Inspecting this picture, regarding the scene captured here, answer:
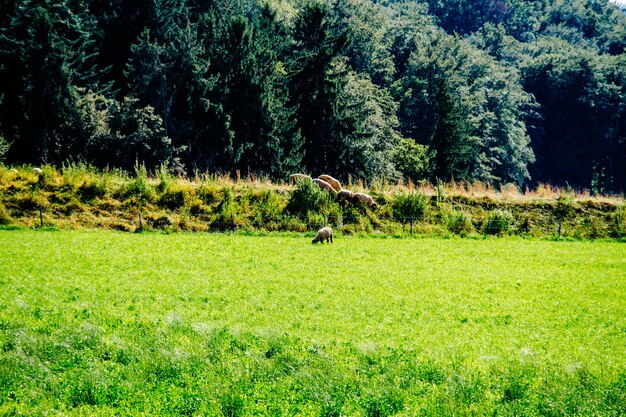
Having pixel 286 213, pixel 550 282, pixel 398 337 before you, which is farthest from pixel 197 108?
pixel 398 337

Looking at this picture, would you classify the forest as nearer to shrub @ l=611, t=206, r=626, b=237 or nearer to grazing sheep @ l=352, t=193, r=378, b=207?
grazing sheep @ l=352, t=193, r=378, b=207

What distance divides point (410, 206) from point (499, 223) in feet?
20.1

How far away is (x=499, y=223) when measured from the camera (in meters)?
38.5

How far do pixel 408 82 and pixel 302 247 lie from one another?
78.9 m

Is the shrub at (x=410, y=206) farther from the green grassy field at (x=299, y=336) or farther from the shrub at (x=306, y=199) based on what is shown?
the green grassy field at (x=299, y=336)

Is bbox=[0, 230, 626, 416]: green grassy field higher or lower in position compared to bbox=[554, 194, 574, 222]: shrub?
lower

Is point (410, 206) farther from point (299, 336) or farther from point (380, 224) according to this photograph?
point (299, 336)

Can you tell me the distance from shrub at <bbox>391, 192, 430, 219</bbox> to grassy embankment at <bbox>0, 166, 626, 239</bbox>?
69mm

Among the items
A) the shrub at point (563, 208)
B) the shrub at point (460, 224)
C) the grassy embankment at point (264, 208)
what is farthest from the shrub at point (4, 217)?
the shrub at point (563, 208)

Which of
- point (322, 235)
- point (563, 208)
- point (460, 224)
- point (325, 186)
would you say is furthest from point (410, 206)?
point (563, 208)

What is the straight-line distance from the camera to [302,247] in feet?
96.6

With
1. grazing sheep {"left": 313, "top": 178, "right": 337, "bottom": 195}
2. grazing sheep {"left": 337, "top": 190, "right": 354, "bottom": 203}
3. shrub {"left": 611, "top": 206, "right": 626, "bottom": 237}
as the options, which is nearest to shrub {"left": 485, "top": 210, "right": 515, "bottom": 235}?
shrub {"left": 611, "top": 206, "right": 626, "bottom": 237}

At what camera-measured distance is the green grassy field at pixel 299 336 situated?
36.6 ft

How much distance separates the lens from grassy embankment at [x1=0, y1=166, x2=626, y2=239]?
33688 mm
